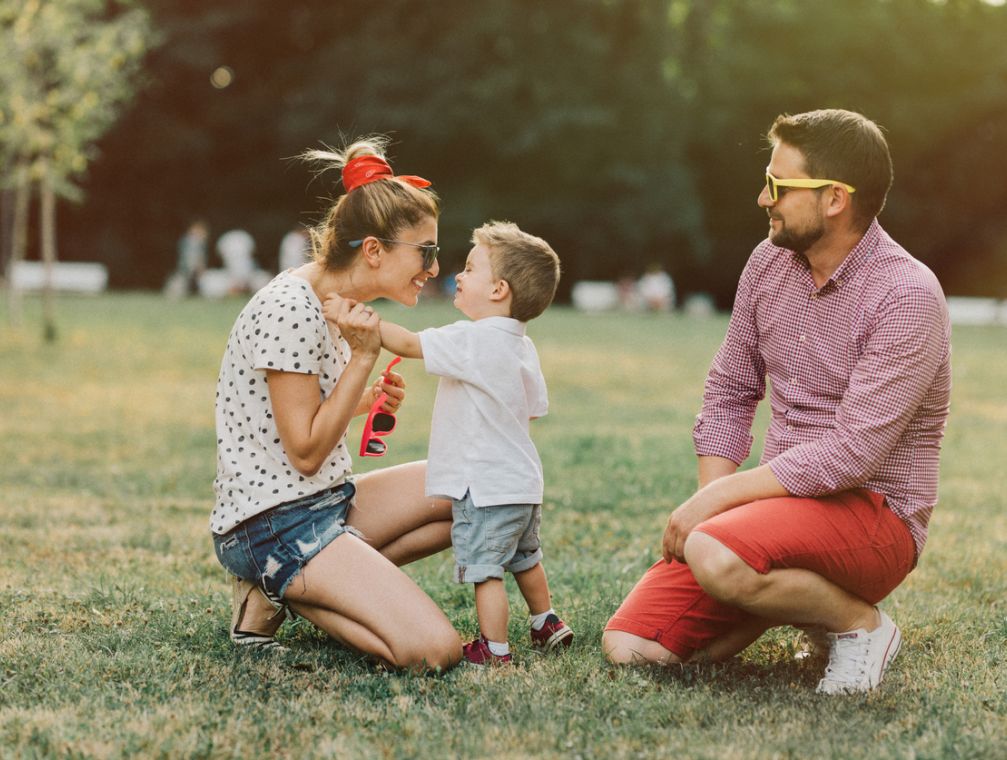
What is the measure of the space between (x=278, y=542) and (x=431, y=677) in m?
0.64

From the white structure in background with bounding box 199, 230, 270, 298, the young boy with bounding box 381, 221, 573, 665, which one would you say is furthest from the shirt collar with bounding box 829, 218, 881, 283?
the white structure in background with bounding box 199, 230, 270, 298

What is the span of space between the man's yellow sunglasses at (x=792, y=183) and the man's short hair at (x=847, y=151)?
1 centimetres

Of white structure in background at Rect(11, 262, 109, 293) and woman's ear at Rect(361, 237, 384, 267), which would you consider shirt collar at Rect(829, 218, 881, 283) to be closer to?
woman's ear at Rect(361, 237, 384, 267)

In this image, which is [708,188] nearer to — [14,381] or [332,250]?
[14,381]

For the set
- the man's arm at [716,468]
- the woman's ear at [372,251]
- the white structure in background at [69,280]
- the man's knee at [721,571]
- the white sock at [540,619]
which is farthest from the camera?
the white structure in background at [69,280]

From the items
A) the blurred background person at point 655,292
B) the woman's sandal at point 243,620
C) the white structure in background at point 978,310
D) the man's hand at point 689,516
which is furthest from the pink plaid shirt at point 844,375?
the blurred background person at point 655,292

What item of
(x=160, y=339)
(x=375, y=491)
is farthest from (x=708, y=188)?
(x=375, y=491)

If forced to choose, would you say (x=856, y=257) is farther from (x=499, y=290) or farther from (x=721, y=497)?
(x=499, y=290)

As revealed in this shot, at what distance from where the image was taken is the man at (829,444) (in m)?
3.64

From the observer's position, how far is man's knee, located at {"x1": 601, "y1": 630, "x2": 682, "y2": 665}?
4.00 meters

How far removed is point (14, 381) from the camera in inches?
486

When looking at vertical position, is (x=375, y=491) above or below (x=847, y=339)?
below

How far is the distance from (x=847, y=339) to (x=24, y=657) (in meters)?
2.73

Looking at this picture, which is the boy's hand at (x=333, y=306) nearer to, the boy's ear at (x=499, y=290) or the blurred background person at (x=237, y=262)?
the boy's ear at (x=499, y=290)
